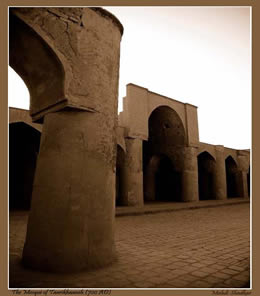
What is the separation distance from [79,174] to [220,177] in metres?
19.2

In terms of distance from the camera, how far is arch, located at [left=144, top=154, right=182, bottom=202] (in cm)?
2164

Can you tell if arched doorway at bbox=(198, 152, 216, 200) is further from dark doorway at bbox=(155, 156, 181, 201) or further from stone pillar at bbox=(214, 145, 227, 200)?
dark doorway at bbox=(155, 156, 181, 201)

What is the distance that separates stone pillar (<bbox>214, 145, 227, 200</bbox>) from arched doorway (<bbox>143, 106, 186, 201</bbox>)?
11.6 feet

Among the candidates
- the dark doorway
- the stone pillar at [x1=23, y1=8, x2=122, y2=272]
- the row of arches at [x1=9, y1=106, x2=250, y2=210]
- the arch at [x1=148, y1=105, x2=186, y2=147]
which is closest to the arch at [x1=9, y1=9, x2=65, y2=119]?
the stone pillar at [x1=23, y1=8, x2=122, y2=272]

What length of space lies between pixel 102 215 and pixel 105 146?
1089 millimetres

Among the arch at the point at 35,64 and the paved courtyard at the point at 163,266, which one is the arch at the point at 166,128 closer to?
the paved courtyard at the point at 163,266

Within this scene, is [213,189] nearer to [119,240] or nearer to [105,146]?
[119,240]

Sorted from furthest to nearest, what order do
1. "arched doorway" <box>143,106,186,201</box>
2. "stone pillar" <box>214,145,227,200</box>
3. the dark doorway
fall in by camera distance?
the dark doorway, "stone pillar" <box>214,145,227,200</box>, "arched doorway" <box>143,106,186,201</box>

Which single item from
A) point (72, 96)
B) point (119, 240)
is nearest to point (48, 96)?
point (72, 96)

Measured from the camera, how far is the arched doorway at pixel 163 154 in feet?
60.0

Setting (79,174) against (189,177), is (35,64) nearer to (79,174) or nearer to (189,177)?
(79,174)

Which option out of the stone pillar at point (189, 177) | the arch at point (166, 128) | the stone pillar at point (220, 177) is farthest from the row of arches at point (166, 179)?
the stone pillar at point (189, 177)

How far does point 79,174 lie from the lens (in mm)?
3787

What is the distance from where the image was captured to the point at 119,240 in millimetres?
5855
